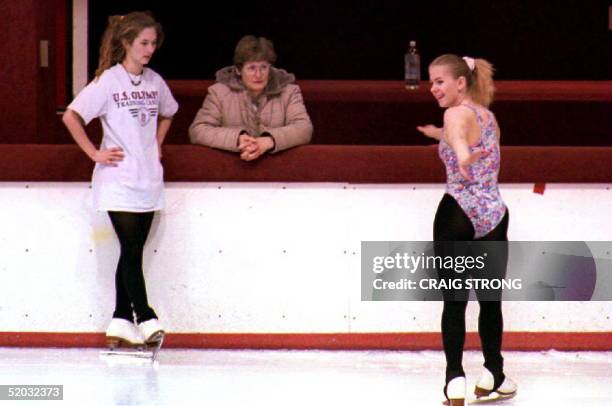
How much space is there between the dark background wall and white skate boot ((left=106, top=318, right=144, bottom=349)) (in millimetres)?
4735

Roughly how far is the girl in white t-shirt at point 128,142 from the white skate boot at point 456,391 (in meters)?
1.22

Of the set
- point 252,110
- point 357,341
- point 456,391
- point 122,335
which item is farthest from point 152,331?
point 456,391

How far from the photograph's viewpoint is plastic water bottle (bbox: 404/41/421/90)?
825 cm

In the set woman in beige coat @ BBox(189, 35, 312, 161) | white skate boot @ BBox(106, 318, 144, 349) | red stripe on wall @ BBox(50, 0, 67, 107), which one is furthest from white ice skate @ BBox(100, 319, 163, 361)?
red stripe on wall @ BBox(50, 0, 67, 107)

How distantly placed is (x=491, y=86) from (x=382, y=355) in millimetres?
1305

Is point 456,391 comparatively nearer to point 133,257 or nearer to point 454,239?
point 454,239

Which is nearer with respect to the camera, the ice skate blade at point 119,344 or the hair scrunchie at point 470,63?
the hair scrunchie at point 470,63

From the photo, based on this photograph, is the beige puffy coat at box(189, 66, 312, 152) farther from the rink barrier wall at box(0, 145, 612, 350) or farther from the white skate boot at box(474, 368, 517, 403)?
the white skate boot at box(474, 368, 517, 403)

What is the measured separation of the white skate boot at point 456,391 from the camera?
11.8 feet

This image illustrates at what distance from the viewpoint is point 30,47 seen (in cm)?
524

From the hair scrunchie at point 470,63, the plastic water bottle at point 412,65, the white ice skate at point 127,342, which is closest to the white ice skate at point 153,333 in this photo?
the white ice skate at point 127,342

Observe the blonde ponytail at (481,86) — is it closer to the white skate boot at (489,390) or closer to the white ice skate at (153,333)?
the white skate boot at (489,390)

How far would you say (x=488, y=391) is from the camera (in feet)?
12.6

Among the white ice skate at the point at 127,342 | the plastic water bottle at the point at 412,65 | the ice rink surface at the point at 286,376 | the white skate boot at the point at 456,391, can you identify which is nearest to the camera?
the white skate boot at the point at 456,391
